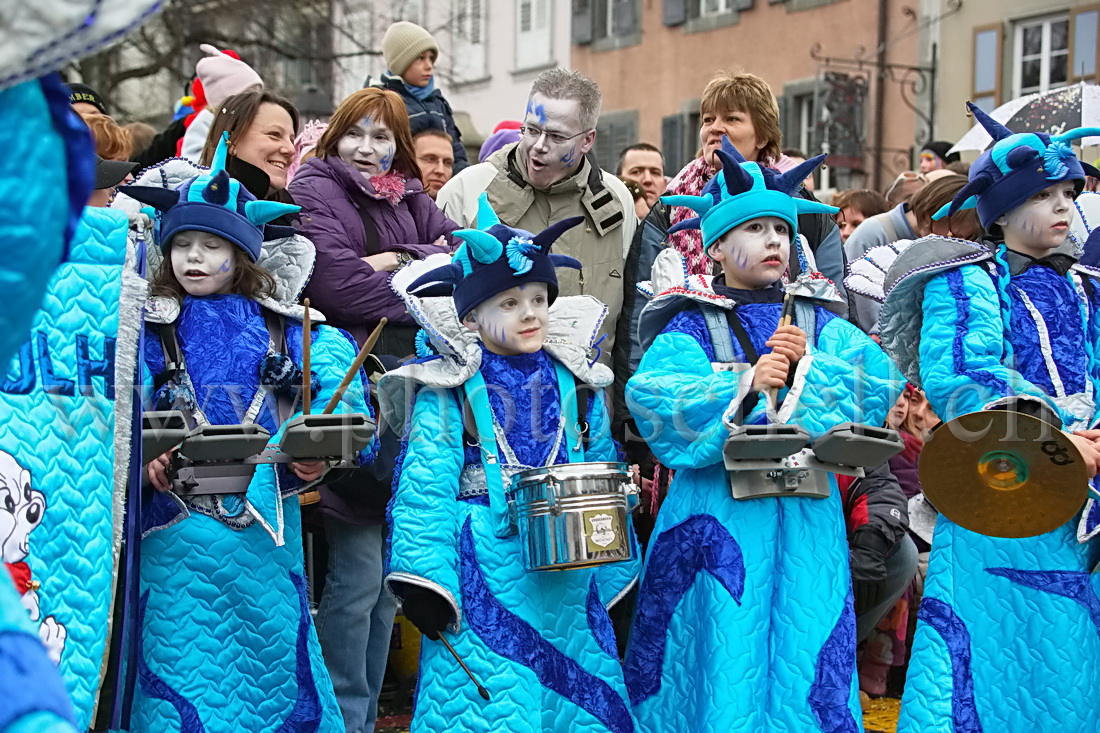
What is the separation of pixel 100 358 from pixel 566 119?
259 centimetres

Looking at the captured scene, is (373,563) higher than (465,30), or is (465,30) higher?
(465,30)

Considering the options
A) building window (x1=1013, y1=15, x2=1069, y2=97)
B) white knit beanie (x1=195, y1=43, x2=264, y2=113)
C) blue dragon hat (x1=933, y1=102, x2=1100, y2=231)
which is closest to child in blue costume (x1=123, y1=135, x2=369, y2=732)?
blue dragon hat (x1=933, y1=102, x2=1100, y2=231)

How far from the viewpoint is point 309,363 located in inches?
178

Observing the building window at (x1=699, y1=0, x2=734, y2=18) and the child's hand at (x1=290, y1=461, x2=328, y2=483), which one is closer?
the child's hand at (x1=290, y1=461, x2=328, y2=483)

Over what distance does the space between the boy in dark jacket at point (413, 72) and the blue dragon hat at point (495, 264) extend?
2905 mm

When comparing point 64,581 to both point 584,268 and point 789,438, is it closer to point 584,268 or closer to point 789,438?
point 789,438

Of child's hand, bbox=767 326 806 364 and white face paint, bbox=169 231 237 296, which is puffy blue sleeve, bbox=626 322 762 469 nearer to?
child's hand, bbox=767 326 806 364

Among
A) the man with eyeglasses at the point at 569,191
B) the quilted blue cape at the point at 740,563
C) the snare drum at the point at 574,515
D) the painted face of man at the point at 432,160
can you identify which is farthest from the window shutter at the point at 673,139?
the snare drum at the point at 574,515

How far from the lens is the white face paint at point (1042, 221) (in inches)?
191

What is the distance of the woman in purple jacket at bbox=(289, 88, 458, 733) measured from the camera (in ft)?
17.6

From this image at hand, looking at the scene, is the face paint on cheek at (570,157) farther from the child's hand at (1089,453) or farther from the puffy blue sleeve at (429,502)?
A: the child's hand at (1089,453)

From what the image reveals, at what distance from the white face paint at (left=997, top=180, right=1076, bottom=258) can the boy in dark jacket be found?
132 inches

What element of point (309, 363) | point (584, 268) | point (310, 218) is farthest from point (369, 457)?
point (584, 268)

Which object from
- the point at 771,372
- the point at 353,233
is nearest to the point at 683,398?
the point at 771,372
